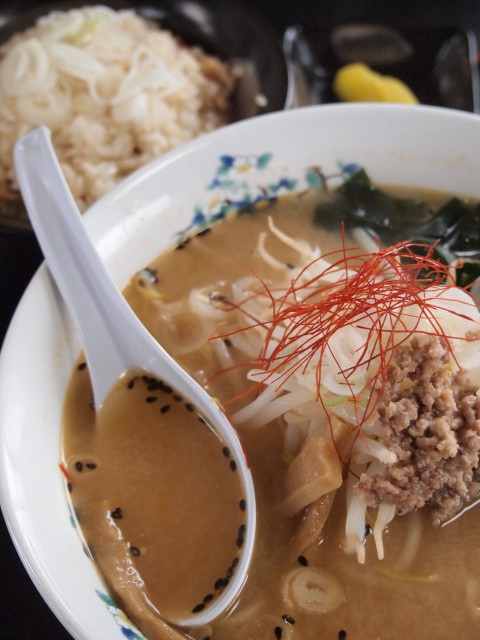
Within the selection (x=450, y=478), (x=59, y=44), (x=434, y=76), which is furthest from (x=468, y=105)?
(x=450, y=478)

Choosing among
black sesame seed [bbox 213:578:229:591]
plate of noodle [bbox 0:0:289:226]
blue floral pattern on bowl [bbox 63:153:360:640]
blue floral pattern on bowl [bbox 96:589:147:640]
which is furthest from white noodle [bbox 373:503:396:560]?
plate of noodle [bbox 0:0:289:226]

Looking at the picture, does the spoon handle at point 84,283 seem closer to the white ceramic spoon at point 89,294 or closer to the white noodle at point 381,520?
the white ceramic spoon at point 89,294

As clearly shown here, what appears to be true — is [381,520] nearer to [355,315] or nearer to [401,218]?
[355,315]

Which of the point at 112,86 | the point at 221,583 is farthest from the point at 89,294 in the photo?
the point at 112,86

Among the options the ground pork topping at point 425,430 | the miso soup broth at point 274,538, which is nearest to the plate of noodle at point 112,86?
the miso soup broth at point 274,538

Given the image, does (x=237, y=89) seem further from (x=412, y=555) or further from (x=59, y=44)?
(x=412, y=555)

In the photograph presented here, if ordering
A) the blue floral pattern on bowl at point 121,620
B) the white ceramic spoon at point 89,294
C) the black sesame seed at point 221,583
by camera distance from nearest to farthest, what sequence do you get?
the blue floral pattern on bowl at point 121,620
the black sesame seed at point 221,583
the white ceramic spoon at point 89,294
